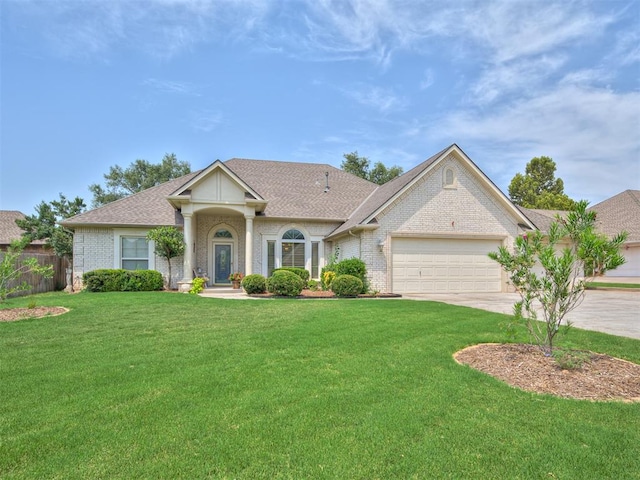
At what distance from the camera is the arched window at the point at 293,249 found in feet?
60.8

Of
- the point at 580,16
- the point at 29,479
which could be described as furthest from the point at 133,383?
the point at 580,16

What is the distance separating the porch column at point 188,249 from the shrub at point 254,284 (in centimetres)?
315

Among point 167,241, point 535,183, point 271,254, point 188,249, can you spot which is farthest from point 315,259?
point 535,183

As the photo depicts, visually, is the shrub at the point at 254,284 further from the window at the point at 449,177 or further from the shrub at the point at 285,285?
the window at the point at 449,177

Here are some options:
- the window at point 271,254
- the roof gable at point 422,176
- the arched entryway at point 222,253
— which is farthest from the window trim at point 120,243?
the roof gable at point 422,176

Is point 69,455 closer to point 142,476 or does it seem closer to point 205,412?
point 142,476

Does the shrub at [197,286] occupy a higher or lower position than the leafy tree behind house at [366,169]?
lower

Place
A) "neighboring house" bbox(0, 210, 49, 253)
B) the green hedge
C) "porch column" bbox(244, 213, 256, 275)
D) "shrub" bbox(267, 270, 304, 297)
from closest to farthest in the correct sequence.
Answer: "shrub" bbox(267, 270, 304, 297)
the green hedge
"porch column" bbox(244, 213, 256, 275)
"neighboring house" bbox(0, 210, 49, 253)

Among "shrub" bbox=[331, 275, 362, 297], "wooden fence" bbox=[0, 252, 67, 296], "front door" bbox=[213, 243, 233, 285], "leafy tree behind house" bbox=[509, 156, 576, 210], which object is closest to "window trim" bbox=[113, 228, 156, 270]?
"front door" bbox=[213, 243, 233, 285]

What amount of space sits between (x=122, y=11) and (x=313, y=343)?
11.1m

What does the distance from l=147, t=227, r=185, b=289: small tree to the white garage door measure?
952 cm

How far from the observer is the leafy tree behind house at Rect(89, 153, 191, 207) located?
43938mm

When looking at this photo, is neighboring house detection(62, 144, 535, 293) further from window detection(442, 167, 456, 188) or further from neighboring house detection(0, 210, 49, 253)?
neighboring house detection(0, 210, 49, 253)

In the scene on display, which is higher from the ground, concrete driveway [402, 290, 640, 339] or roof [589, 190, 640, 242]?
roof [589, 190, 640, 242]
